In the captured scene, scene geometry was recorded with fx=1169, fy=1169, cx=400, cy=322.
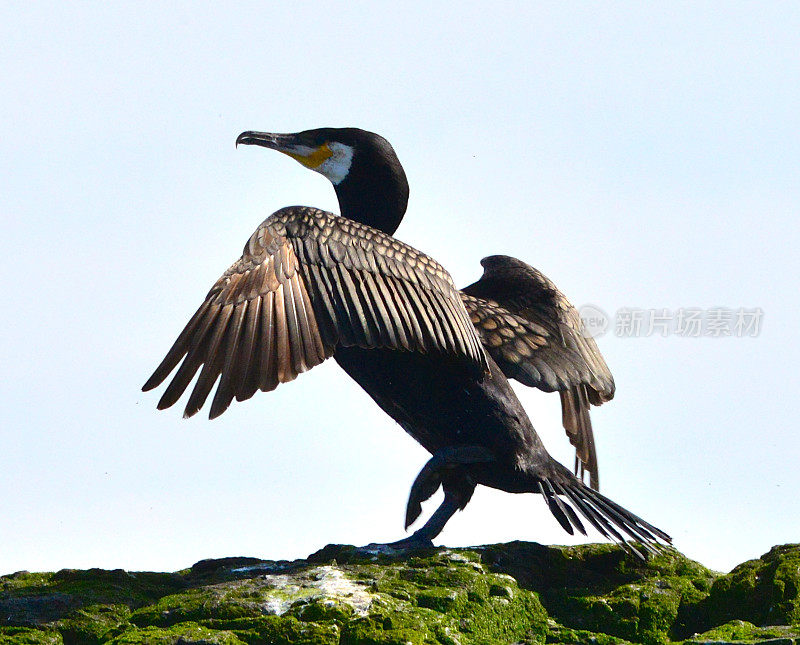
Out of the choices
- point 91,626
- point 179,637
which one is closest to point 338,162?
point 91,626

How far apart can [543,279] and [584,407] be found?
820 mm

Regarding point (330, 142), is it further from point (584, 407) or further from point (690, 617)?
point (690, 617)

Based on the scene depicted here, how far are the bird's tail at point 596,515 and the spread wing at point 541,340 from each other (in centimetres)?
66

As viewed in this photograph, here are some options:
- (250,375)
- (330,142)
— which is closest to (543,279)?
(330,142)

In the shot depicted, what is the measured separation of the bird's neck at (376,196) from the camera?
6742 mm

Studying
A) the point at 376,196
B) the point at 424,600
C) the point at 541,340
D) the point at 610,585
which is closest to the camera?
the point at 424,600

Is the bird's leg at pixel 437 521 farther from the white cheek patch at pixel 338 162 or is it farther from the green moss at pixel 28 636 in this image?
the white cheek patch at pixel 338 162

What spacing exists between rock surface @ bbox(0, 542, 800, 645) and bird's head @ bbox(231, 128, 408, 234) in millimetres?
2220

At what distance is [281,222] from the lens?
18.5 feet

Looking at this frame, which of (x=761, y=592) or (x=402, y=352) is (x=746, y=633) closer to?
(x=761, y=592)

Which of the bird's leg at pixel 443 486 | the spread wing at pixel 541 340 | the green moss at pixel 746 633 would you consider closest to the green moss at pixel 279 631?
the bird's leg at pixel 443 486

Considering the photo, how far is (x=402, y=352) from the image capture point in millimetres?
5785

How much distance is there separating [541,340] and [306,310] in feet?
5.38

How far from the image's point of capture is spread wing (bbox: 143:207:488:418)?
5.14m
